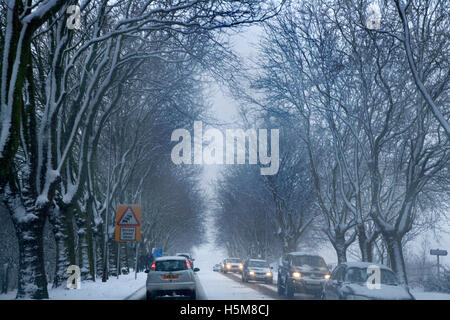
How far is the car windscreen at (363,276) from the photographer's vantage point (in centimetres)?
1459

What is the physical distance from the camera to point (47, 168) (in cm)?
1692

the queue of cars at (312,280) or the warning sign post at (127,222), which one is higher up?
the warning sign post at (127,222)

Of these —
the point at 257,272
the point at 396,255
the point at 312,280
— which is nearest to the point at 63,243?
the point at 312,280

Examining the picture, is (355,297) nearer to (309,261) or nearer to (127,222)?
(309,261)

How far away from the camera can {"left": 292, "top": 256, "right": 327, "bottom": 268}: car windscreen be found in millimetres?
23719

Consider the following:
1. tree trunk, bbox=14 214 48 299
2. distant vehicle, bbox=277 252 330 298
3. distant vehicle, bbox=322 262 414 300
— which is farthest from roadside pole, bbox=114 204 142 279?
distant vehicle, bbox=322 262 414 300

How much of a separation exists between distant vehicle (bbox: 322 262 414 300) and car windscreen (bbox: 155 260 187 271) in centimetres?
507

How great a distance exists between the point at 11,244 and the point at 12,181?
3158 centimetres

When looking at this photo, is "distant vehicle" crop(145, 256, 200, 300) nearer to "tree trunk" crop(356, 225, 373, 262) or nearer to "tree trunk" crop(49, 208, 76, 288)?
"tree trunk" crop(49, 208, 76, 288)

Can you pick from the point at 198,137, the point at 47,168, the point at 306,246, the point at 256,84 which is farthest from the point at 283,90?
the point at 306,246

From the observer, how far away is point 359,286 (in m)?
13.9

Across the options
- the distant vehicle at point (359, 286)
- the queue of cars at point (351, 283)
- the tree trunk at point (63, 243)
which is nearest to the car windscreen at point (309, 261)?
the queue of cars at point (351, 283)

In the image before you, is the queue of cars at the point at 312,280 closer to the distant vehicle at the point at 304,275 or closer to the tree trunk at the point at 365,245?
the distant vehicle at the point at 304,275

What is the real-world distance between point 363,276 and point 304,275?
8.35 meters
